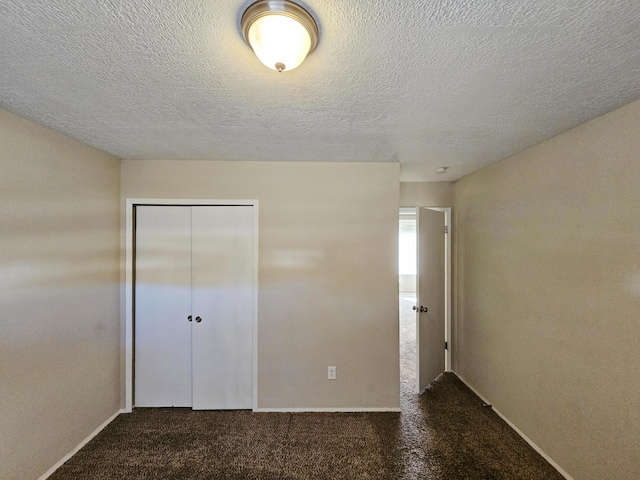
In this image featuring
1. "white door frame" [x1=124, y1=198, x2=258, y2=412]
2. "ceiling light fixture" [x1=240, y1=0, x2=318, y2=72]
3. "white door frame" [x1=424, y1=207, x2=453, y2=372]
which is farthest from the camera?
"white door frame" [x1=424, y1=207, x2=453, y2=372]

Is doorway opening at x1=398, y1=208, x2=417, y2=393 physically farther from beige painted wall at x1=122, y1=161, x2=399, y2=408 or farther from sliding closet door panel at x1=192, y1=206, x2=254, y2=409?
sliding closet door panel at x1=192, y1=206, x2=254, y2=409

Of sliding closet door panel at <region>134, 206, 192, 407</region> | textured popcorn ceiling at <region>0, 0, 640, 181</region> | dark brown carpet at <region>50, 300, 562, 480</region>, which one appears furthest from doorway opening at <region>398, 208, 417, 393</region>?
sliding closet door panel at <region>134, 206, 192, 407</region>

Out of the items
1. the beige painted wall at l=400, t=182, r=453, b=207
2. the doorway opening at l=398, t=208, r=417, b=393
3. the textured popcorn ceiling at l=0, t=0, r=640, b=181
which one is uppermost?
the textured popcorn ceiling at l=0, t=0, r=640, b=181

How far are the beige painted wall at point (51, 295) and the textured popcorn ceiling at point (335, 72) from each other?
0.28m

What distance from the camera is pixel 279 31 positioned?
98 centimetres

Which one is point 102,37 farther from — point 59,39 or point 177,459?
point 177,459

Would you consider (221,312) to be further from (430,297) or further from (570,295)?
(570,295)

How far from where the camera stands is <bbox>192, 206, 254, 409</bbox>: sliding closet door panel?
2.73 m

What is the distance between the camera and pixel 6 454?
170 centimetres

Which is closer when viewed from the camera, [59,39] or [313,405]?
[59,39]

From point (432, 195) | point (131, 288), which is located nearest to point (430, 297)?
point (432, 195)

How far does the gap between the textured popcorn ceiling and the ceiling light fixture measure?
0.06 metres

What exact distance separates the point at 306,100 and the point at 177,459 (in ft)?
8.65

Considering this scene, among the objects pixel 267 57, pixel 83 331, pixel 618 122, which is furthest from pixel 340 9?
pixel 83 331
